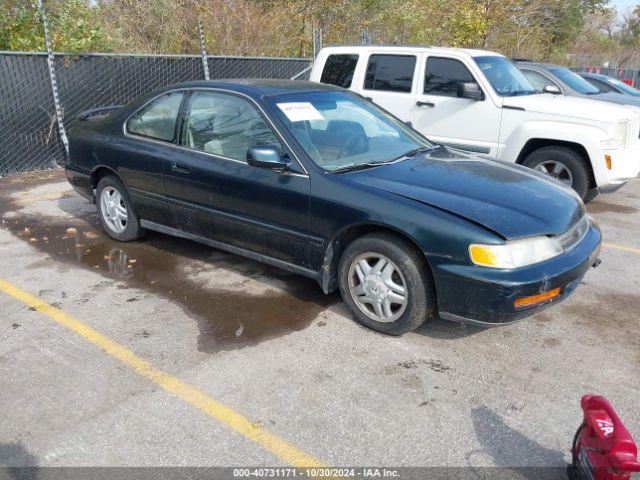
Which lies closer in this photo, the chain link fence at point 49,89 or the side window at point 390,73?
the side window at point 390,73

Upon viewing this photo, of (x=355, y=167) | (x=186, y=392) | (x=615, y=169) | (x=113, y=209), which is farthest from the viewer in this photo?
(x=615, y=169)

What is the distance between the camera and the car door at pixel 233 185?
4.05 meters

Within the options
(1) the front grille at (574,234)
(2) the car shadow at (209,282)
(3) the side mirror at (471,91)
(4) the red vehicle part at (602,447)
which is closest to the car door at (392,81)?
(3) the side mirror at (471,91)

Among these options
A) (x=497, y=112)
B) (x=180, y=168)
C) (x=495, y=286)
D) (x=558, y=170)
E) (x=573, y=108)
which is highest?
(x=573, y=108)

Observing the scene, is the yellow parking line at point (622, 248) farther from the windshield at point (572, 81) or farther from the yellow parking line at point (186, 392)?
the windshield at point (572, 81)

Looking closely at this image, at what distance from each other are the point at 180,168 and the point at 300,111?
113 cm

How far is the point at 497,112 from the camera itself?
6977 mm

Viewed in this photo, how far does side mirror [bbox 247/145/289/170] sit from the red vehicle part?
242 centimetres

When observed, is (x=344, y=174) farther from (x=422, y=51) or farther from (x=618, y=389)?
(x=422, y=51)

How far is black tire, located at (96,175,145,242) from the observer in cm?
536

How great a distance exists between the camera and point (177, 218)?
16.1 feet

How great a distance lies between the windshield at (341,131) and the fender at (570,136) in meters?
2.54

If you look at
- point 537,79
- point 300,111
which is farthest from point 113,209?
point 537,79

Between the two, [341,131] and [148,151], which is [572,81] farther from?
[148,151]
